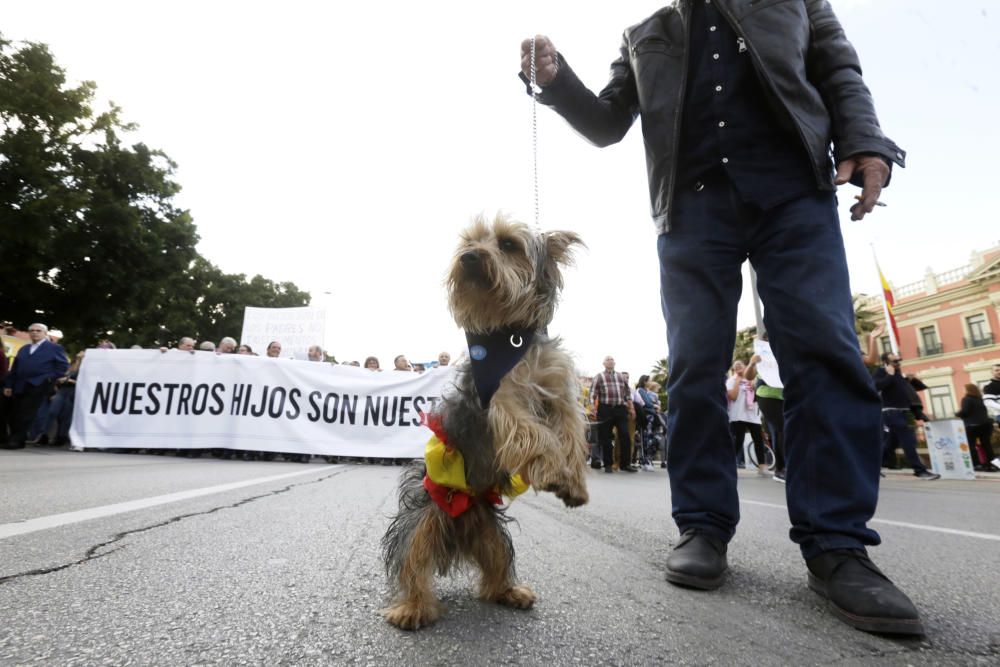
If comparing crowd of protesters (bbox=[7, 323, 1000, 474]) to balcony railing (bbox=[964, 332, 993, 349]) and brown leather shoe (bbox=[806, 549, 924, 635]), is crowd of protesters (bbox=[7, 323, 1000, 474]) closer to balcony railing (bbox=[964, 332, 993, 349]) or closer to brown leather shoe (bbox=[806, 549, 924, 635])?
brown leather shoe (bbox=[806, 549, 924, 635])

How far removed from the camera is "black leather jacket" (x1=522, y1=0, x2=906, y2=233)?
7.81ft

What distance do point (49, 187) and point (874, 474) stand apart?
81.0 ft

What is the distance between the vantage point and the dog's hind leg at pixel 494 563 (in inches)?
78.5

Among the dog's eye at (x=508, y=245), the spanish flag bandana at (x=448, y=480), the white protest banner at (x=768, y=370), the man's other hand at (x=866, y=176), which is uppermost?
the white protest banner at (x=768, y=370)

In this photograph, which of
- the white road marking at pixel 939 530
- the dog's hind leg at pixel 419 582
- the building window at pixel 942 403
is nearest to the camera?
the dog's hind leg at pixel 419 582

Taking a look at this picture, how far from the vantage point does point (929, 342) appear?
4688cm

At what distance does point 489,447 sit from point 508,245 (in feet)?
3.14

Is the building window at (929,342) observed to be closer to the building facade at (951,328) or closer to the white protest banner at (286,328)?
the building facade at (951,328)

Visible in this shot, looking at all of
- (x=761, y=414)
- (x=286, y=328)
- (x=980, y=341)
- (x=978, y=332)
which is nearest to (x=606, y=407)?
(x=761, y=414)

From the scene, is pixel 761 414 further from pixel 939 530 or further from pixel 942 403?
pixel 942 403

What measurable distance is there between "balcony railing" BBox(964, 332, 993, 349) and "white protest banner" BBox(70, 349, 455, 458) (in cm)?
4673

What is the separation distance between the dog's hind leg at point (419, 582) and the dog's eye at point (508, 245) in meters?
1.16

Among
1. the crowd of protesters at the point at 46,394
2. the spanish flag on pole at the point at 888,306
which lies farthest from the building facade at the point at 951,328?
the crowd of protesters at the point at 46,394

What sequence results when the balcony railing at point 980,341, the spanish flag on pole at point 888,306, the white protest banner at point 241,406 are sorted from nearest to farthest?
the white protest banner at point 241,406 < the spanish flag on pole at point 888,306 < the balcony railing at point 980,341
